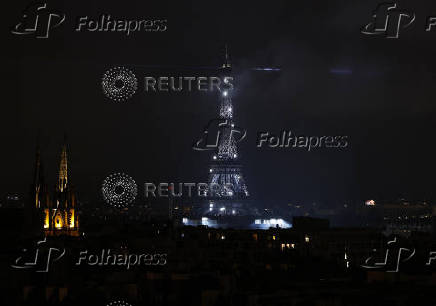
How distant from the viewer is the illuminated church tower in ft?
221

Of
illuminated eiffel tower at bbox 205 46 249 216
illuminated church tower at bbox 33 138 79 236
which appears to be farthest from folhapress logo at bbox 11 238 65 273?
illuminated eiffel tower at bbox 205 46 249 216

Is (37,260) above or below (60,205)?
below

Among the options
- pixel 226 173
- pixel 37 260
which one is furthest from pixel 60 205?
pixel 226 173

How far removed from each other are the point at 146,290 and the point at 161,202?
15375 centimetres

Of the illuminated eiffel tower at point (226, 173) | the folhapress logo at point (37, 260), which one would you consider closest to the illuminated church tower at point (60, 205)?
the folhapress logo at point (37, 260)

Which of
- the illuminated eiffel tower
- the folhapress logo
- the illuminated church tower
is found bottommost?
the folhapress logo

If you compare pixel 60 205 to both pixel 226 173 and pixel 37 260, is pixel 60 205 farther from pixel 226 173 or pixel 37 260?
pixel 226 173

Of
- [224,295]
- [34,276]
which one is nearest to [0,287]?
[34,276]

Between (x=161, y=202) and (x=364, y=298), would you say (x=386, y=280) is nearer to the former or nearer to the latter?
(x=364, y=298)

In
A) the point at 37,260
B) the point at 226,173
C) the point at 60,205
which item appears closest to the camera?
the point at 37,260

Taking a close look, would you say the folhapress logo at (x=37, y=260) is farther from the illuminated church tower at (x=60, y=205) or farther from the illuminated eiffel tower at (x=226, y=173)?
the illuminated eiffel tower at (x=226, y=173)

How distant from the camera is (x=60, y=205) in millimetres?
68812

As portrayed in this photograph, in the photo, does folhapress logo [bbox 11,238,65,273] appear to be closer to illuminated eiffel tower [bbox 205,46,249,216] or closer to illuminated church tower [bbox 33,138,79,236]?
illuminated church tower [bbox 33,138,79,236]

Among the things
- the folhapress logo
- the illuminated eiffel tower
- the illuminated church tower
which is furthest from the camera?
the illuminated eiffel tower
